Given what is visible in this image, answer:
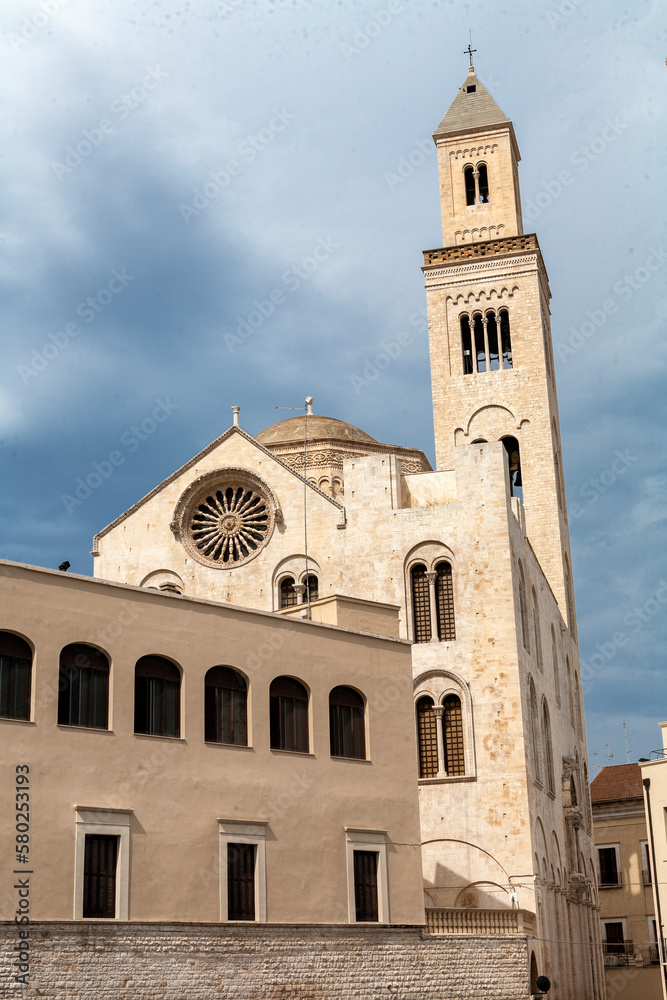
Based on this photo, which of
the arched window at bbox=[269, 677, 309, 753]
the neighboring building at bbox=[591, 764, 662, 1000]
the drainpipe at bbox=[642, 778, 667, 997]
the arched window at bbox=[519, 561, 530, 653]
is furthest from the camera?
the neighboring building at bbox=[591, 764, 662, 1000]

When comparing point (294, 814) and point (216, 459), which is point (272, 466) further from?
point (294, 814)

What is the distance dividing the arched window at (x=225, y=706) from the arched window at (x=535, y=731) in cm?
1356

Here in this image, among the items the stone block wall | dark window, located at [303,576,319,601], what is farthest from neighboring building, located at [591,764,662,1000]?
the stone block wall

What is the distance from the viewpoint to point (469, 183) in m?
52.4

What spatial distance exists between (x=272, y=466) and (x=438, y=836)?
1281cm

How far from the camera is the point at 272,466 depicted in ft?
132

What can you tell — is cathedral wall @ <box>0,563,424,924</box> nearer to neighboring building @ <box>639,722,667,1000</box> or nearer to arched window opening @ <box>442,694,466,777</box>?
arched window opening @ <box>442,694,466,777</box>

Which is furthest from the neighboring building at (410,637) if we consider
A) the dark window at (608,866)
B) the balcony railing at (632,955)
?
the dark window at (608,866)

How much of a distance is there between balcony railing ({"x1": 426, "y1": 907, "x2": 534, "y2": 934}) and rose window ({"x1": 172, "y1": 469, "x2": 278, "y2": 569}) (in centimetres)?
1425

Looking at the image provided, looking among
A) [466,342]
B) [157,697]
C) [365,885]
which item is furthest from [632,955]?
[157,697]

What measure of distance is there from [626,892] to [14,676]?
130 ft

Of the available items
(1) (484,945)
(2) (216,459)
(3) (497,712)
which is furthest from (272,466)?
(1) (484,945)

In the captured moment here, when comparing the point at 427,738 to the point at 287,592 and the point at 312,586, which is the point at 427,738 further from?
the point at 287,592

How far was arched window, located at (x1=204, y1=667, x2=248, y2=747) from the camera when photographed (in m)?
25.3
